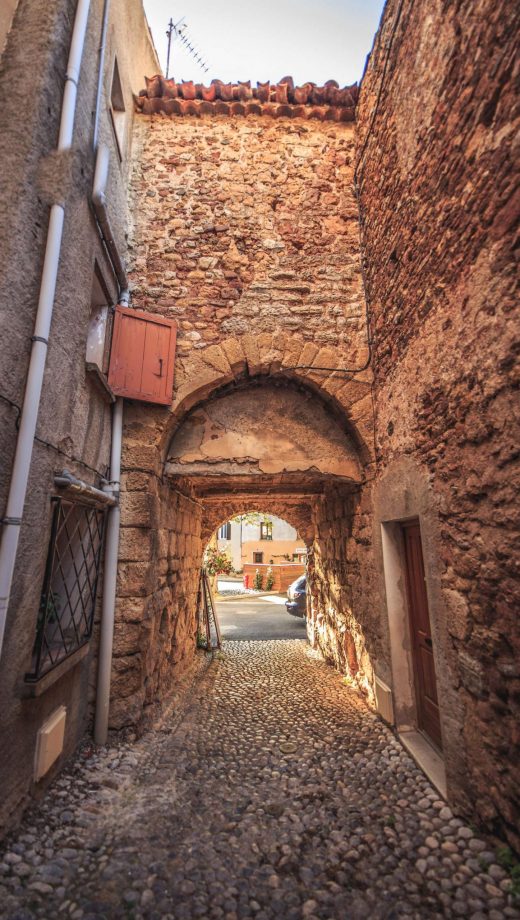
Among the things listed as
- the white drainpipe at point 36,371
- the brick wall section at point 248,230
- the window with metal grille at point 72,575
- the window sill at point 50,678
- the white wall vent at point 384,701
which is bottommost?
the white wall vent at point 384,701

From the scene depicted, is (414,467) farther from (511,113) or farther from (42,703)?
(42,703)

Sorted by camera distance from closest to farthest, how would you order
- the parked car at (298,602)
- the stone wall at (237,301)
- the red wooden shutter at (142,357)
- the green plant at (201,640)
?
the red wooden shutter at (142,357) → the stone wall at (237,301) → the green plant at (201,640) → the parked car at (298,602)

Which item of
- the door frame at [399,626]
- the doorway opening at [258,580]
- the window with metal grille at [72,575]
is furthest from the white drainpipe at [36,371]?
the doorway opening at [258,580]

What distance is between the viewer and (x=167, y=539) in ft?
13.0

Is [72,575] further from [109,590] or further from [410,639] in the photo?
[410,639]

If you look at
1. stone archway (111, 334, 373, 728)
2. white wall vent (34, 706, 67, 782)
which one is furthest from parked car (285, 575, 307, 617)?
white wall vent (34, 706, 67, 782)

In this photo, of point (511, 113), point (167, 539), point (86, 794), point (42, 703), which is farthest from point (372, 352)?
point (86, 794)

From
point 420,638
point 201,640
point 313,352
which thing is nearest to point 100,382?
point 313,352

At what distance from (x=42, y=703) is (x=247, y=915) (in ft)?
4.57

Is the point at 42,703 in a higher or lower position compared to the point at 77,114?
lower

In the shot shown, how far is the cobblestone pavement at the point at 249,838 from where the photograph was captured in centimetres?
161

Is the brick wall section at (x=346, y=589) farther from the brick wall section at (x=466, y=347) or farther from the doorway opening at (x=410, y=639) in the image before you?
the brick wall section at (x=466, y=347)

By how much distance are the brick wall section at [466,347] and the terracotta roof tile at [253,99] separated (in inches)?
60.6

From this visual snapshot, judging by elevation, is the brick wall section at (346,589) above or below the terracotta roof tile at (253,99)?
below
